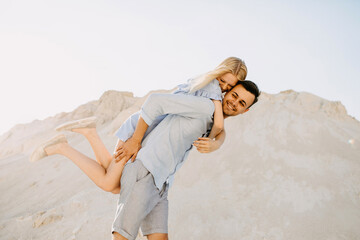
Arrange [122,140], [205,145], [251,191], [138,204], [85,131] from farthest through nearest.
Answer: [251,191], [85,131], [122,140], [205,145], [138,204]

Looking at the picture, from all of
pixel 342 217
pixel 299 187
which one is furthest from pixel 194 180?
pixel 342 217

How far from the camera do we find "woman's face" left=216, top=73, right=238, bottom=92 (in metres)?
2.10

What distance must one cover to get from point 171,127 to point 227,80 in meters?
0.67

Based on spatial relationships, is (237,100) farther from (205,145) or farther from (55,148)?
(55,148)

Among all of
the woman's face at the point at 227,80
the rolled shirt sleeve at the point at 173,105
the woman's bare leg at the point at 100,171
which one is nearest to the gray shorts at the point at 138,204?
the woman's bare leg at the point at 100,171

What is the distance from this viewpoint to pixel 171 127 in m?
1.88

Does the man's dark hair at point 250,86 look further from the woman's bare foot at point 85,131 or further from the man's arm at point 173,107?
the woman's bare foot at point 85,131

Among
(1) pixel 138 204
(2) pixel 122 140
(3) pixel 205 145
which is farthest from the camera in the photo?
(2) pixel 122 140

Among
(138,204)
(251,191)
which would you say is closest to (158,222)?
(138,204)

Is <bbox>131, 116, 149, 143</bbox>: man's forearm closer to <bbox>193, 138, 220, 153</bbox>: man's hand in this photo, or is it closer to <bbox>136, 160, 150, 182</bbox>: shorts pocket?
<bbox>136, 160, 150, 182</bbox>: shorts pocket

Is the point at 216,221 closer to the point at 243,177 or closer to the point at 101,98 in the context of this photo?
the point at 243,177

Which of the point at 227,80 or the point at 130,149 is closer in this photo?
the point at 130,149

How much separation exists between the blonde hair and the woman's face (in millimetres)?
35

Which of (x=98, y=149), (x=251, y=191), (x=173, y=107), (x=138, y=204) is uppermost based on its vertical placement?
(x=173, y=107)
